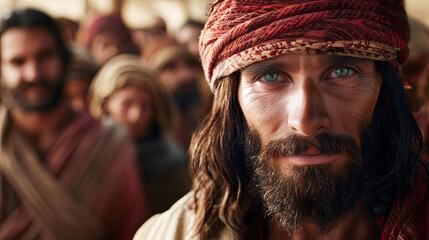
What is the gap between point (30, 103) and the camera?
354 centimetres

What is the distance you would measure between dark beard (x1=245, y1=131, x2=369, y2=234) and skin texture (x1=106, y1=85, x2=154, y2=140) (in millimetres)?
2914

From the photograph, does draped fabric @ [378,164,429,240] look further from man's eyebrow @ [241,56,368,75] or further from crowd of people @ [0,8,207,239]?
crowd of people @ [0,8,207,239]

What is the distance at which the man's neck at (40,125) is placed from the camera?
3.52 metres

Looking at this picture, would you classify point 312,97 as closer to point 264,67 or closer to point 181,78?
point 264,67

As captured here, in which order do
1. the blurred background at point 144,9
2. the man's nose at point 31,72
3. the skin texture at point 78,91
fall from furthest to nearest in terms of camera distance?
the blurred background at point 144,9, the skin texture at point 78,91, the man's nose at point 31,72

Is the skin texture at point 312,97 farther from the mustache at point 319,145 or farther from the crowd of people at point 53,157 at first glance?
the crowd of people at point 53,157

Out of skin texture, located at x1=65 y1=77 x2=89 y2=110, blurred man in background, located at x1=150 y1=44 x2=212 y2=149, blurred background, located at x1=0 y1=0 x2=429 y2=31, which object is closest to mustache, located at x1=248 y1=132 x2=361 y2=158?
skin texture, located at x1=65 y1=77 x2=89 y2=110

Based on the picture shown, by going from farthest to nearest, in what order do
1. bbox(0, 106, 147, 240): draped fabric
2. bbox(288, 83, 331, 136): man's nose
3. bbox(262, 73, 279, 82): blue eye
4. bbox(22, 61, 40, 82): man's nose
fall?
bbox(22, 61, 40, 82): man's nose, bbox(0, 106, 147, 240): draped fabric, bbox(262, 73, 279, 82): blue eye, bbox(288, 83, 331, 136): man's nose

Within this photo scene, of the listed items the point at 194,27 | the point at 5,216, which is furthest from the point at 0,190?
the point at 194,27

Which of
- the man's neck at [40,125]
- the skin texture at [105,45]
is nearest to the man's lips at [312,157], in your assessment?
the man's neck at [40,125]

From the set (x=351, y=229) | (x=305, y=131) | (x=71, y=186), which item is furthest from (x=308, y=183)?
(x=71, y=186)

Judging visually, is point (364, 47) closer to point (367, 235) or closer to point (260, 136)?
point (260, 136)

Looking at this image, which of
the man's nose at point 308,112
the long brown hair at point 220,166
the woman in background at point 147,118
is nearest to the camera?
the man's nose at point 308,112

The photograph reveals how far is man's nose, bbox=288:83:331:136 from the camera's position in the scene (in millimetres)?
1483
